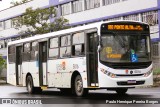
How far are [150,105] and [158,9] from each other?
30076mm

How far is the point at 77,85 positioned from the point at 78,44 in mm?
1712

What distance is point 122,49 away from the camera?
1636cm

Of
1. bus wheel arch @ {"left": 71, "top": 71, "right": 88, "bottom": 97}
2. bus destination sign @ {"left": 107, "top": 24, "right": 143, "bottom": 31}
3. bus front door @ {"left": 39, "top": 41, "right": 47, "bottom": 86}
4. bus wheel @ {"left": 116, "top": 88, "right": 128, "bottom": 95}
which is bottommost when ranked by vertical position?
bus wheel @ {"left": 116, "top": 88, "right": 128, "bottom": 95}

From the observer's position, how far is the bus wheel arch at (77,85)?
17.7m

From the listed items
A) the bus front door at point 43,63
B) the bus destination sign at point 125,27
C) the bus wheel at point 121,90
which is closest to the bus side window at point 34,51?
the bus front door at point 43,63

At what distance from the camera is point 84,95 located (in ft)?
58.1

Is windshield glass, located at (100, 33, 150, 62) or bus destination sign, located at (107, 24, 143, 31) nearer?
windshield glass, located at (100, 33, 150, 62)

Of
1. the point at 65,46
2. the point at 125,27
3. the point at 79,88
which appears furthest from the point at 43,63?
the point at 125,27

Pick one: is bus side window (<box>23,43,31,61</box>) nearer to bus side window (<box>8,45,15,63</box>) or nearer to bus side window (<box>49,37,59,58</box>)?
bus side window (<box>8,45,15,63</box>)

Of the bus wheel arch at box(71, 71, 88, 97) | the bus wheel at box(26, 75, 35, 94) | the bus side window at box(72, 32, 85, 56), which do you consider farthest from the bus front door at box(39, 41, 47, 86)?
the bus side window at box(72, 32, 85, 56)

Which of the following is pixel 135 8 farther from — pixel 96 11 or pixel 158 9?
pixel 96 11

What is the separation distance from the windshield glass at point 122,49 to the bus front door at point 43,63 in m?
5.61

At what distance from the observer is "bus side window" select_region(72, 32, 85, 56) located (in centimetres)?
1775

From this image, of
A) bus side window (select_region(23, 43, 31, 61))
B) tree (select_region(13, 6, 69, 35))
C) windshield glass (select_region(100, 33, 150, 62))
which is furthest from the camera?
tree (select_region(13, 6, 69, 35))
